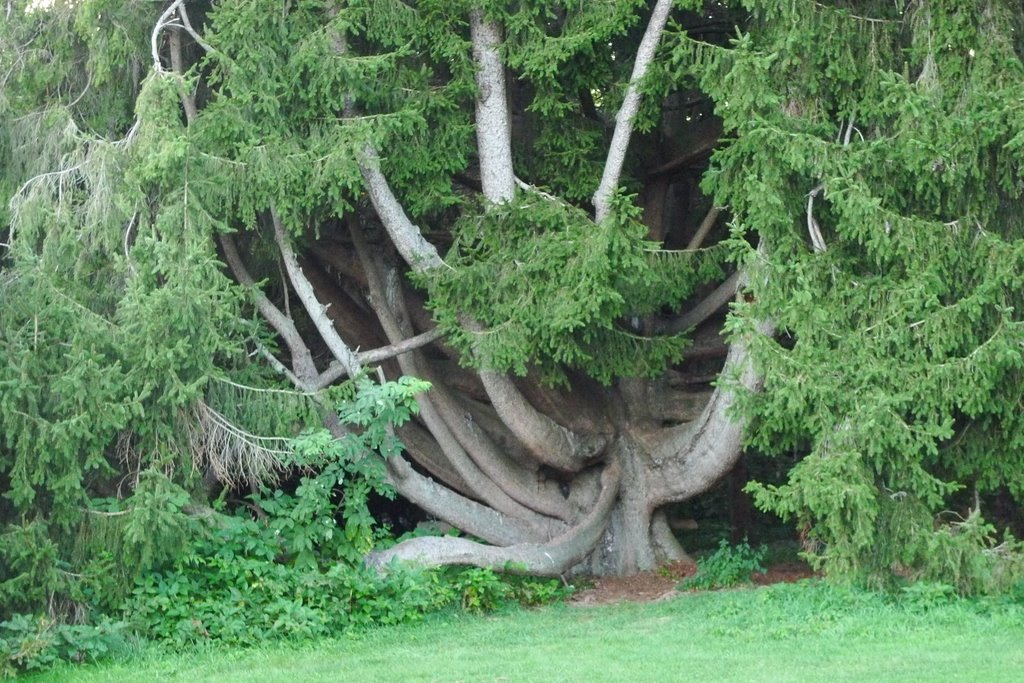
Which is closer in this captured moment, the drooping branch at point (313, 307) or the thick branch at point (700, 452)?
the drooping branch at point (313, 307)

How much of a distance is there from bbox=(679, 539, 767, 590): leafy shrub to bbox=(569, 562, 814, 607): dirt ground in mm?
151

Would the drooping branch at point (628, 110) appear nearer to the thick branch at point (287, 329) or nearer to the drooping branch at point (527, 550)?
the thick branch at point (287, 329)

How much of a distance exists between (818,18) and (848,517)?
3744 mm

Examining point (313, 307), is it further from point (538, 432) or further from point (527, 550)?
point (527, 550)

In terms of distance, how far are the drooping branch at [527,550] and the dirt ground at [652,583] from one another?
352 millimetres

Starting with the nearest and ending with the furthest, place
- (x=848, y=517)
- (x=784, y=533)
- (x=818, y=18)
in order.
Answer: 1. (x=848, y=517)
2. (x=818, y=18)
3. (x=784, y=533)

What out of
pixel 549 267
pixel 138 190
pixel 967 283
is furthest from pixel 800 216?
Result: pixel 138 190

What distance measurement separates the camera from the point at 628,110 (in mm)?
10172

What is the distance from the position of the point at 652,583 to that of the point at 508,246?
375 cm

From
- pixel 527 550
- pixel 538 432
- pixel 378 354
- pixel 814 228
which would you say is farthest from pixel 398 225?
pixel 814 228

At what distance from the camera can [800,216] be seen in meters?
9.41

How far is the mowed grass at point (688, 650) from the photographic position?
750 centimetres

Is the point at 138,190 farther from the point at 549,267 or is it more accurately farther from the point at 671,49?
the point at 671,49

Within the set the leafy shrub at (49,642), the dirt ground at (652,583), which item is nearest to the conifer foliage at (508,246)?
the leafy shrub at (49,642)
